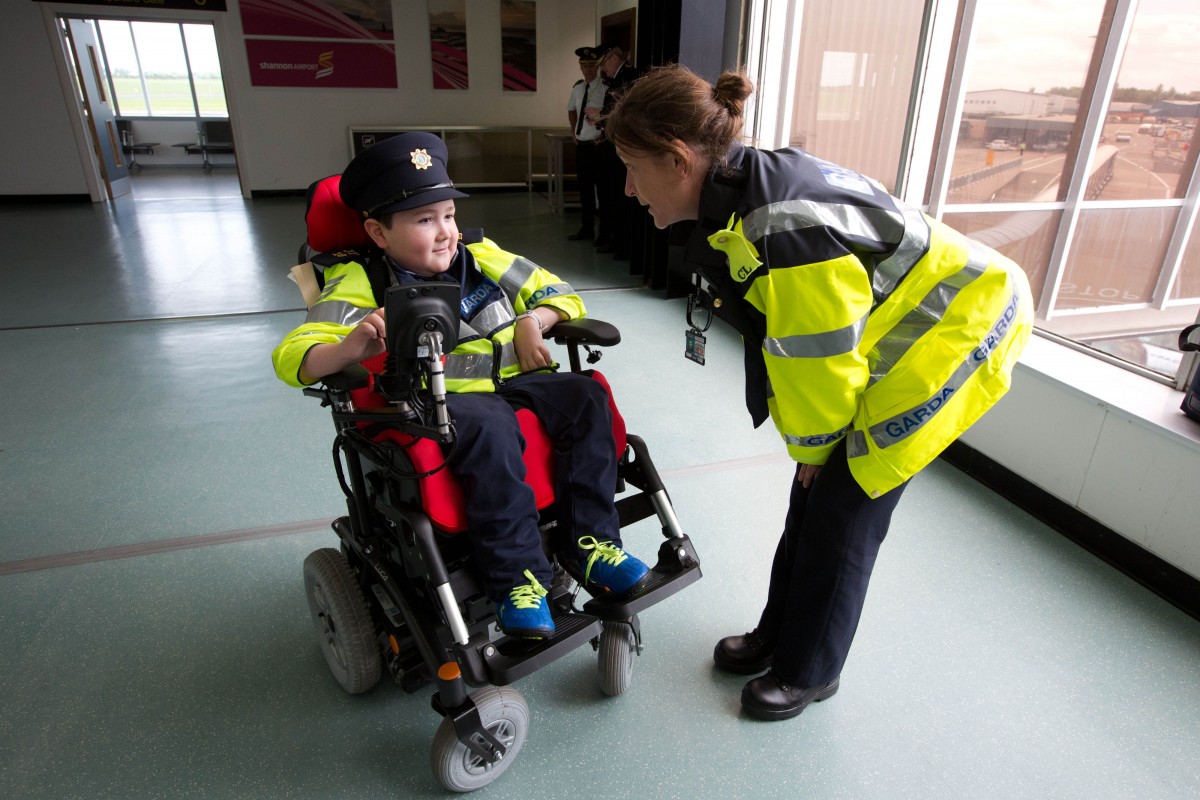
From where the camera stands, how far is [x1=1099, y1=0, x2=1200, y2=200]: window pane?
9.70 ft

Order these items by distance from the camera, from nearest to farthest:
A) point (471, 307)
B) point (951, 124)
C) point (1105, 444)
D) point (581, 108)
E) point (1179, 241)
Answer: point (471, 307) < point (1105, 444) < point (951, 124) < point (1179, 241) < point (581, 108)

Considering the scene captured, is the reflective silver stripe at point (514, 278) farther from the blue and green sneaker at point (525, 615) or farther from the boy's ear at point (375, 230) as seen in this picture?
the blue and green sneaker at point (525, 615)

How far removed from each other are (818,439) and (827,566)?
0.91 feet

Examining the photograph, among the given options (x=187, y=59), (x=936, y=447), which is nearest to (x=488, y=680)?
(x=936, y=447)

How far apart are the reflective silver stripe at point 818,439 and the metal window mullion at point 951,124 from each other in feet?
7.67

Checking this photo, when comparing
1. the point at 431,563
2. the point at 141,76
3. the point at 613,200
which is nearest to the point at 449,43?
the point at 613,200

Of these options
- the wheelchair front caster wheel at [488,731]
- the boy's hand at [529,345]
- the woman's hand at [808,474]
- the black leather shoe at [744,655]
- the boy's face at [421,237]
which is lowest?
the black leather shoe at [744,655]

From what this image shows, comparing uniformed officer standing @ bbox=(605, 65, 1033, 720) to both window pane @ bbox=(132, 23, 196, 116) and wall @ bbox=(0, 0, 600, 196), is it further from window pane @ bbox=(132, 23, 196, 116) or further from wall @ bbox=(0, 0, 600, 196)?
window pane @ bbox=(132, 23, 196, 116)

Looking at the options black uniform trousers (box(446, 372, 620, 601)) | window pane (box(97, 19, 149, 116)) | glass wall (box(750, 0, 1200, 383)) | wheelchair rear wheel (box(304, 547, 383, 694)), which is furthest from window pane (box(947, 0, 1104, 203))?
window pane (box(97, 19, 149, 116))

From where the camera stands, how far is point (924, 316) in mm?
1214

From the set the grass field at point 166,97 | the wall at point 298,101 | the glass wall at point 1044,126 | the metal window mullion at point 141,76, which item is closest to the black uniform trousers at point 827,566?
the glass wall at point 1044,126

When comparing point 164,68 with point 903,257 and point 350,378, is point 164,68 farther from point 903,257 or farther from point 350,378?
point 903,257

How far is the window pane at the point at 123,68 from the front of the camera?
11.6 m

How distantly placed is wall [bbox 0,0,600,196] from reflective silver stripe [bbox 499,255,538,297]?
7.73m
